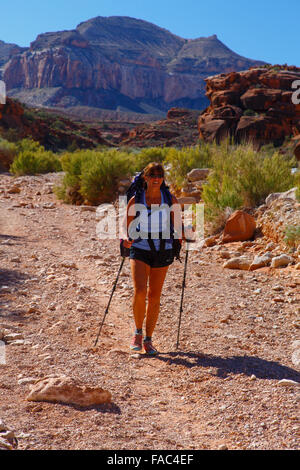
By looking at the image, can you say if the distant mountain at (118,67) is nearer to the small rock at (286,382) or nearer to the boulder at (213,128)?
the boulder at (213,128)

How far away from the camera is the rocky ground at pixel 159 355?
2.56 m

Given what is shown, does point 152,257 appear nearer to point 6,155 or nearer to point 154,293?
point 154,293

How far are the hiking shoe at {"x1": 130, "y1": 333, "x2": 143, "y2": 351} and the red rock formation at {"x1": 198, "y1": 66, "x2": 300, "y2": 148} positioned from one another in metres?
31.0

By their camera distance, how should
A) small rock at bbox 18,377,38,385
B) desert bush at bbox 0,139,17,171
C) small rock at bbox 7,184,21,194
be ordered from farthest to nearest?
desert bush at bbox 0,139,17,171
small rock at bbox 7,184,21,194
small rock at bbox 18,377,38,385

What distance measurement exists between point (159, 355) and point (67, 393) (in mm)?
1223

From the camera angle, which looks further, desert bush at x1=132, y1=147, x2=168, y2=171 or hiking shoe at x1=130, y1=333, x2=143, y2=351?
desert bush at x1=132, y1=147, x2=168, y2=171

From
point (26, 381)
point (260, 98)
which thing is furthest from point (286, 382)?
point (260, 98)

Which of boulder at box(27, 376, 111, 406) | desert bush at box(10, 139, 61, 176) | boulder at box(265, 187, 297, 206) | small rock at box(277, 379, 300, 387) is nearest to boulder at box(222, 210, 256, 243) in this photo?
boulder at box(265, 187, 297, 206)

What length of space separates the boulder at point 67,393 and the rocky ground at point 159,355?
50 mm

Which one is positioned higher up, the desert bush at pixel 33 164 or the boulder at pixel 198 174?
the desert bush at pixel 33 164

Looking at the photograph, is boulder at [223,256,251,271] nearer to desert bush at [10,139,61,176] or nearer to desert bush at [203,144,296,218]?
desert bush at [203,144,296,218]

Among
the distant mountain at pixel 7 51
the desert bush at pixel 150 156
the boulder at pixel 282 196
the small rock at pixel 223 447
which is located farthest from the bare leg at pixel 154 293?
the distant mountain at pixel 7 51

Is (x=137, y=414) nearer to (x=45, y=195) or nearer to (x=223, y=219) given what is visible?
(x=223, y=219)

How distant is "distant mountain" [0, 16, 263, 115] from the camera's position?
417ft
